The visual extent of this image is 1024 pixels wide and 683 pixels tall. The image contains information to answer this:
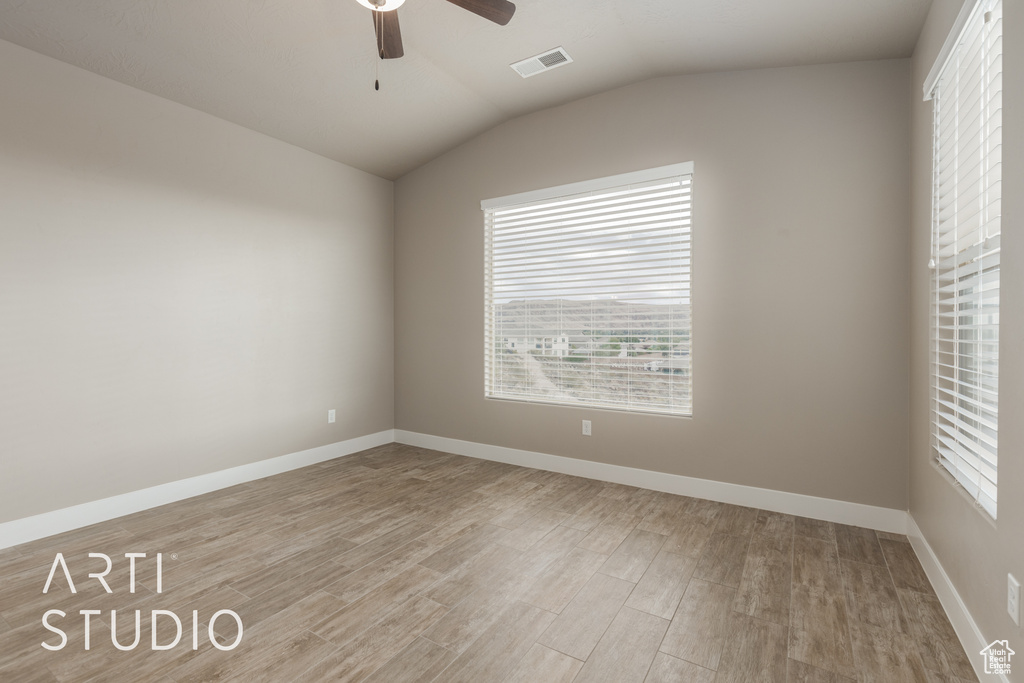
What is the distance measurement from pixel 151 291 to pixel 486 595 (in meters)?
2.85

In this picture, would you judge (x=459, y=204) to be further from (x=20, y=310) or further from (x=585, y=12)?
(x=20, y=310)

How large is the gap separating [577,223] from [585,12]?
1478 millimetres

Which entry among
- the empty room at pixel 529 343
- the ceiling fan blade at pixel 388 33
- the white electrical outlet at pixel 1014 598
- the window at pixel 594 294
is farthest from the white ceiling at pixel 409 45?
the white electrical outlet at pixel 1014 598

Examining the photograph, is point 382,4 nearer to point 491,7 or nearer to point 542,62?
point 491,7

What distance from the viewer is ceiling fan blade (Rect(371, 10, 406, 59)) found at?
2.12 meters

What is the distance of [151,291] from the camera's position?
315cm

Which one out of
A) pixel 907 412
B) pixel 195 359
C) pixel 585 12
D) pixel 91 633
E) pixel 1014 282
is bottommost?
pixel 91 633

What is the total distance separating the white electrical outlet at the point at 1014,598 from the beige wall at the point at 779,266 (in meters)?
1.58

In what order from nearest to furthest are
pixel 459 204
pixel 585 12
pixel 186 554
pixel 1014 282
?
pixel 1014 282 < pixel 186 554 < pixel 585 12 < pixel 459 204

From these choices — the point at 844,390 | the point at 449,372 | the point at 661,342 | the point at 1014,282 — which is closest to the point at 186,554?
the point at 449,372

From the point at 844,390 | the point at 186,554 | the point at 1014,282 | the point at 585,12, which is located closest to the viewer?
the point at 1014,282

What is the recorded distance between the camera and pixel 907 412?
2.74m

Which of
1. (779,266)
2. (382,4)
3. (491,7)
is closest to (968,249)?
(779,266)

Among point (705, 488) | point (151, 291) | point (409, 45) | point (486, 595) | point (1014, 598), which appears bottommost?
point (486, 595)
